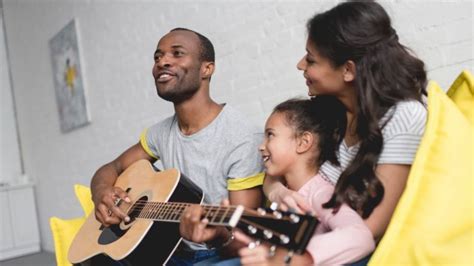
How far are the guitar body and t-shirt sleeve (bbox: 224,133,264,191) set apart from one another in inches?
4.6

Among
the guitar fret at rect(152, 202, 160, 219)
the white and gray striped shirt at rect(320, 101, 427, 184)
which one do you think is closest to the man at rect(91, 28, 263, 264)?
the guitar fret at rect(152, 202, 160, 219)

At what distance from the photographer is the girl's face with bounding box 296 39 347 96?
1080 millimetres

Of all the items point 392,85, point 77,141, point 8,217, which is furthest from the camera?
point 8,217

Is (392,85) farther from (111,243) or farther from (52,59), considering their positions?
(52,59)

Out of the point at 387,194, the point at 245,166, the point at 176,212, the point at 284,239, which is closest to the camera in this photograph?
the point at 284,239

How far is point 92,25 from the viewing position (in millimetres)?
3131

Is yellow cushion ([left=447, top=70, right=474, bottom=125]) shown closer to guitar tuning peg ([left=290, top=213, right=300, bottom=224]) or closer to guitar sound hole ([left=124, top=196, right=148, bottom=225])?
guitar tuning peg ([left=290, top=213, right=300, bottom=224])

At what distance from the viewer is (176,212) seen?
3.92 ft

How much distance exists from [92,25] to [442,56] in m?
2.33

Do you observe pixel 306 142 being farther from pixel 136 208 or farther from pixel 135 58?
pixel 135 58

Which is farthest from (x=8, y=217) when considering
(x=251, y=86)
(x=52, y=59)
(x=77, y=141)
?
(x=251, y=86)

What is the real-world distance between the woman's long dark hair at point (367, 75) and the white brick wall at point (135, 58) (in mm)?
424

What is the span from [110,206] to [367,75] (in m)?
0.85

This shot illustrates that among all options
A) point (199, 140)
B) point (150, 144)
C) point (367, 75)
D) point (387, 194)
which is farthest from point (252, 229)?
point (150, 144)
